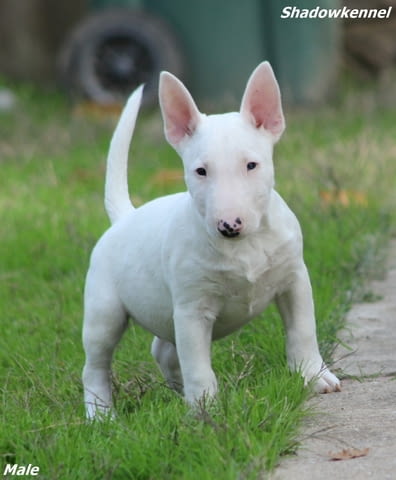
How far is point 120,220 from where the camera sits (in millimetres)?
4234

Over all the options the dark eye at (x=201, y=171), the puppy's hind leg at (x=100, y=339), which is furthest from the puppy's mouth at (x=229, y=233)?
the puppy's hind leg at (x=100, y=339)

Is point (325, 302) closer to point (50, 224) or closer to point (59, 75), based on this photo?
point (50, 224)

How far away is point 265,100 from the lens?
3600 mm

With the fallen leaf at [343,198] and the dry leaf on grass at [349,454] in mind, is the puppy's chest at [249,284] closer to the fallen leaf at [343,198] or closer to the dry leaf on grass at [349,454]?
the dry leaf on grass at [349,454]

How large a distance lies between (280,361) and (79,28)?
718 cm

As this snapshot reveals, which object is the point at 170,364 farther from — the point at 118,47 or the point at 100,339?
the point at 118,47

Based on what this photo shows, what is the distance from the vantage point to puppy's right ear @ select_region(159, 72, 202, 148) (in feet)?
11.8

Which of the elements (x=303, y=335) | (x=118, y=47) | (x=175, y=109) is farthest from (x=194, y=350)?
(x=118, y=47)

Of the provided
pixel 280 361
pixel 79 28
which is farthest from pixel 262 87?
pixel 79 28

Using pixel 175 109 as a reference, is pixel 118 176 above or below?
below

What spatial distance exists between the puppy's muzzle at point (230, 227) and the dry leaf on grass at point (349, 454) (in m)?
0.71

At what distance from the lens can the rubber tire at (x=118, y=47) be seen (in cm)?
1032

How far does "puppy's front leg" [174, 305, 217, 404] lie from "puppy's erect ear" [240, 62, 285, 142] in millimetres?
656

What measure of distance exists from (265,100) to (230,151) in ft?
1.07
